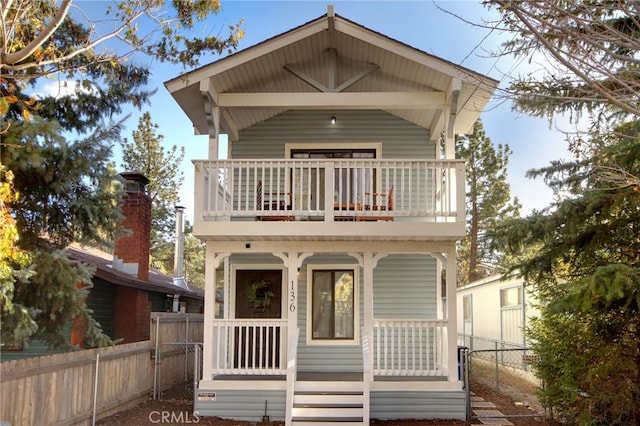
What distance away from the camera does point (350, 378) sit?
1057 cm

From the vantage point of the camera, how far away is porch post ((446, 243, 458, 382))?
32.5 ft

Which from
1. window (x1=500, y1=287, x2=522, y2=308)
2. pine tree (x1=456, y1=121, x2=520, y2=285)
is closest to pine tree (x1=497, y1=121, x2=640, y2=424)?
window (x1=500, y1=287, x2=522, y2=308)

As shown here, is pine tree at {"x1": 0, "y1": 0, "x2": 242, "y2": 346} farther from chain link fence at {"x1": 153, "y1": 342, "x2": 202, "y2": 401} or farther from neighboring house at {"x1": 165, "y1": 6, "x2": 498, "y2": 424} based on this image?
chain link fence at {"x1": 153, "y1": 342, "x2": 202, "y2": 401}

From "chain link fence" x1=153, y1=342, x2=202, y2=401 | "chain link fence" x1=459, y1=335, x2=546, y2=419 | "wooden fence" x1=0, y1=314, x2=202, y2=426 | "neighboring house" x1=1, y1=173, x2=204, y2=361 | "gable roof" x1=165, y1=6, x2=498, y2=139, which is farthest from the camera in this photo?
"neighboring house" x1=1, y1=173, x2=204, y2=361

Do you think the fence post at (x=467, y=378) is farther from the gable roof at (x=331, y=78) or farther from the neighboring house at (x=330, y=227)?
the gable roof at (x=331, y=78)

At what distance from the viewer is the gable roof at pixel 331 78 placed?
10398 millimetres

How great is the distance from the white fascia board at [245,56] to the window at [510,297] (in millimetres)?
10985

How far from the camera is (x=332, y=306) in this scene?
484 inches

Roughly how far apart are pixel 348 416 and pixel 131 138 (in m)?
26.6

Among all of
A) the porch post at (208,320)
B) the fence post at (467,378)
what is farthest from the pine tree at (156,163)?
the fence post at (467,378)

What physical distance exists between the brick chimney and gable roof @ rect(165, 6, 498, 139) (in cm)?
327

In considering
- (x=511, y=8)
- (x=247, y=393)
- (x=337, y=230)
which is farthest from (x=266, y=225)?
(x=511, y=8)

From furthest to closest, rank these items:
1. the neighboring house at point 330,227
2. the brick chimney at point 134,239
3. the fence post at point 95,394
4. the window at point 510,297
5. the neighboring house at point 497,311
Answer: the window at point 510,297 < the neighboring house at point 497,311 < the brick chimney at point 134,239 < the neighboring house at point 330,227 < the fence post at point 95,394

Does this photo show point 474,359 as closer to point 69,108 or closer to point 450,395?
point 450,395
